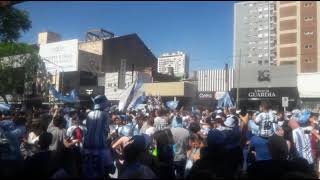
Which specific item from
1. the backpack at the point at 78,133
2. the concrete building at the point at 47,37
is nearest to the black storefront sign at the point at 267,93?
the concrete building at the point at 47,37

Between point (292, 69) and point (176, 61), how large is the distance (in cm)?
9282

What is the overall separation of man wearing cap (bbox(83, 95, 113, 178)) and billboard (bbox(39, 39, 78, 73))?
40597mm

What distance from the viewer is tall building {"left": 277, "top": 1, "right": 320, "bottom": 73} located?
65250 mm

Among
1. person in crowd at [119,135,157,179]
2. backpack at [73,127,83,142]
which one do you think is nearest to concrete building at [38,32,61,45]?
backpack at [73,127,83,142]

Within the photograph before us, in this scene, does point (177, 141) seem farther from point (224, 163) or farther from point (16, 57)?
A: point (16, 57)

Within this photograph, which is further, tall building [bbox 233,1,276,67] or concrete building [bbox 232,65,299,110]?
tall building [bbox 233,1,276,67]

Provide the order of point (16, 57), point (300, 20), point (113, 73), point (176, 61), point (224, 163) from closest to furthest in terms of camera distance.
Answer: point (224, 163)
point (16, 57)
point (113, 73)
point (300, 20)
point (176, 61)

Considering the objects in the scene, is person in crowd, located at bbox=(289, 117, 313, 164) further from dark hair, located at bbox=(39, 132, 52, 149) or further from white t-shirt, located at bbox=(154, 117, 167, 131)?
dark hair, located at bbox=(39, 132, 52, 149)

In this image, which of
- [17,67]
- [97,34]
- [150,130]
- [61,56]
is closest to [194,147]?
[150,130]

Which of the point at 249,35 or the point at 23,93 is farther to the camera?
the point at 249,35

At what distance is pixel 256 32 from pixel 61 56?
105 m

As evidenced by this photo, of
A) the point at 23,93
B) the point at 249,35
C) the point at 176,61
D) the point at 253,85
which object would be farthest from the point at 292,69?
the point at 249,35

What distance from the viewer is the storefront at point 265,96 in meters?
42.9

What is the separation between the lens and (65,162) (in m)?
7.03
